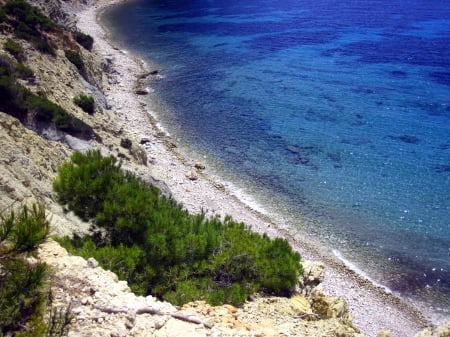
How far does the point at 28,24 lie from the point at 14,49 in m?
8.08

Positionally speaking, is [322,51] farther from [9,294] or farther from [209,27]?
[9,294]

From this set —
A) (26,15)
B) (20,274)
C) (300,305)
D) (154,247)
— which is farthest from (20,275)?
(26,15)

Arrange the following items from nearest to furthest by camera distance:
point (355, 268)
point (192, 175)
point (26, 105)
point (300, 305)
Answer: point (300, 305) < point (26, 105) < point (355, 268) < point (192, 175)

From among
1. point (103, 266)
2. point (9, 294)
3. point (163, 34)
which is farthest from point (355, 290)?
point (163, 34)

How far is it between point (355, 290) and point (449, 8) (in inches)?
3363

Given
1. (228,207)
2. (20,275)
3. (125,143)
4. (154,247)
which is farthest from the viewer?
(125,143)

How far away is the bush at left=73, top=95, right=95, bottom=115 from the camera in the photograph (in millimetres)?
30881

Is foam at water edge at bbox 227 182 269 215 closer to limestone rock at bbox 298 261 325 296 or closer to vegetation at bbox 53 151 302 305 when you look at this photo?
limestone rock at bbox 298 261 325 296

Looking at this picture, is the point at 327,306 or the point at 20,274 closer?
the point at 20,274

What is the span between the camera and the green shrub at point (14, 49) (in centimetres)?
2959

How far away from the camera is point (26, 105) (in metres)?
23.0

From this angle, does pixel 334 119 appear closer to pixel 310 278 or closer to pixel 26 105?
pixel 310 278

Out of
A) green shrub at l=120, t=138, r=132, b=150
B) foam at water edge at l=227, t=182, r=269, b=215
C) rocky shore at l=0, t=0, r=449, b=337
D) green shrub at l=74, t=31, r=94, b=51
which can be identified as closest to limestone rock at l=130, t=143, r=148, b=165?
rocky shore at l=0, t=0, r=449, b=337

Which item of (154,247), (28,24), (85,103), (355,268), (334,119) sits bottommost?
(355,268)
